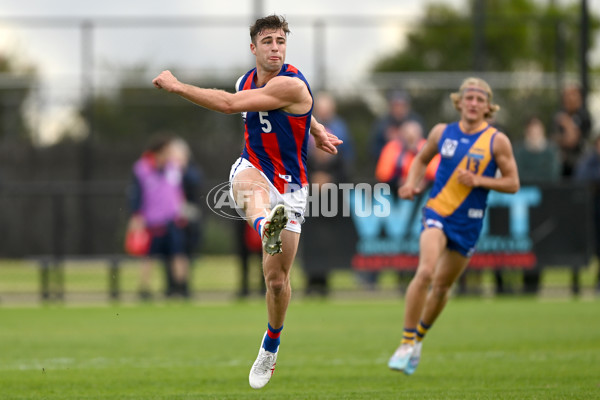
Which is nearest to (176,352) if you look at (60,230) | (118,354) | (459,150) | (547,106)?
(118,354)

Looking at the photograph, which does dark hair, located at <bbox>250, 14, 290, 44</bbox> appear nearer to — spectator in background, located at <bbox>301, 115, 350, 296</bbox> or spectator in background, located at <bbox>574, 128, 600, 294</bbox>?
spectator in background, located at <bbox>301, 115, 350, 296</bbox>

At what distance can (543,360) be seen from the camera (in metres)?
8.92

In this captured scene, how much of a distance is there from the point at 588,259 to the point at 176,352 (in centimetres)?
807

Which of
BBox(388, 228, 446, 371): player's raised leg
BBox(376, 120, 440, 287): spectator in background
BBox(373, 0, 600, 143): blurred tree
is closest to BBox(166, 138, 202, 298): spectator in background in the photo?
BBox(376, 120, 440, 287): spectator in background

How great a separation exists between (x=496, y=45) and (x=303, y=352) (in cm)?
2196

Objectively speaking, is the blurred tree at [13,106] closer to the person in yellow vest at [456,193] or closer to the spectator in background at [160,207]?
the spectator in background at [160,207]

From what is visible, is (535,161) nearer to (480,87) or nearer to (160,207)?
(160,207)

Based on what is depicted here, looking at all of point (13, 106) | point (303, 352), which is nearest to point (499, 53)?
point (13, 106)

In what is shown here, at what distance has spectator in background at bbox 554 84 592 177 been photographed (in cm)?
1669

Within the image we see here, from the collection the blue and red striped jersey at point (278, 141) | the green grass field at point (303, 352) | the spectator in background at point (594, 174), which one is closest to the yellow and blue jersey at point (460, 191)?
the green grass field at point (303, 352)

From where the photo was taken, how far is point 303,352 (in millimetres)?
9836

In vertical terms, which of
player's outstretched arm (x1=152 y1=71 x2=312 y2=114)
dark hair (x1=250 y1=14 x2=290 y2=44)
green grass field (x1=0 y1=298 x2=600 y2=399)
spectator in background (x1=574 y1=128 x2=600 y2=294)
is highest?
dark hair (x1=250 y1=14 x2=290 y2=44)

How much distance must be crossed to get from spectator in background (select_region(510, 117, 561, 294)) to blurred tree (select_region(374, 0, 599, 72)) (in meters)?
6.03

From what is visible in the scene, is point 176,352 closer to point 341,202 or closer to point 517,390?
point 517,390
